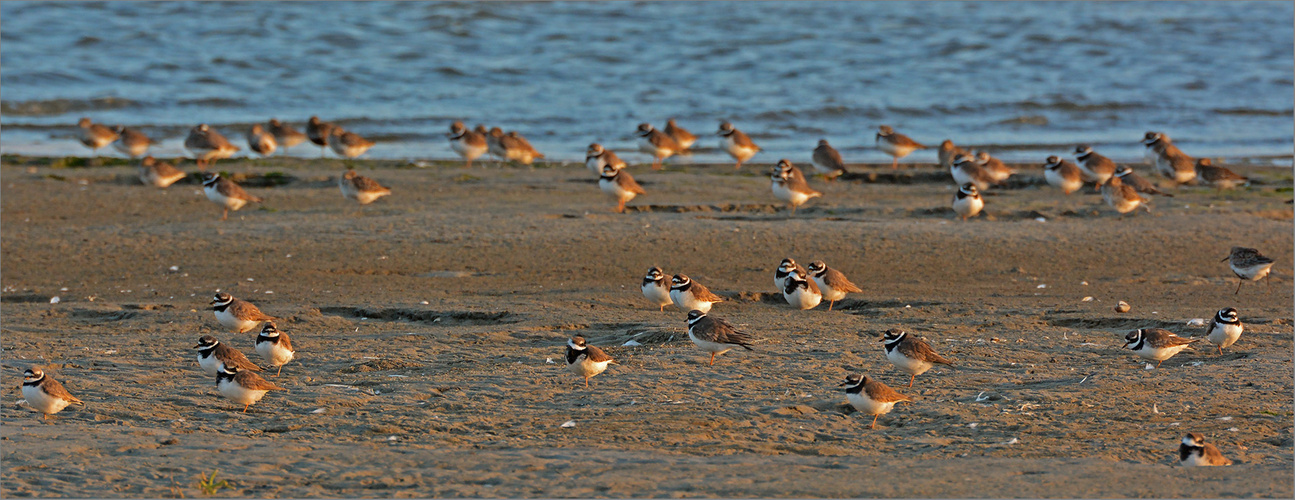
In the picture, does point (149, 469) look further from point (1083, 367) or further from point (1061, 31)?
point (1061, 31)

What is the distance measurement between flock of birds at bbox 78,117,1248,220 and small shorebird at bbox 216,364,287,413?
7230 mm

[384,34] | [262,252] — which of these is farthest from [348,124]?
[262,252]

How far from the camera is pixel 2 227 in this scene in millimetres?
13742

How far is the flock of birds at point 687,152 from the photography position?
15.1 metres

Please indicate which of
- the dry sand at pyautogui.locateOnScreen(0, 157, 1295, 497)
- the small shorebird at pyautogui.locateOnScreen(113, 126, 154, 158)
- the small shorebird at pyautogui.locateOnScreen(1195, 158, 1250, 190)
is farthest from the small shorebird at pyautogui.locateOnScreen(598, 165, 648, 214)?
the small shorebird at pyautogui.locateOnScreen(113, 126, 154, 158)

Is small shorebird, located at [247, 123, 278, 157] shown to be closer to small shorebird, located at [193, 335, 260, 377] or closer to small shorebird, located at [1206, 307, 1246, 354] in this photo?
small shorebird, located at [193, 335, 260, 377]

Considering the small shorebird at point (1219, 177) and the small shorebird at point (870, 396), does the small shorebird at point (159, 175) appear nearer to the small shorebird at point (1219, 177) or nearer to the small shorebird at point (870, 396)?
the small shorebird at point (870, 396)

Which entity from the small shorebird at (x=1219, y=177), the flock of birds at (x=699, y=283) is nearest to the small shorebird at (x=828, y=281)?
the flock of birds at (x=699, y=283)

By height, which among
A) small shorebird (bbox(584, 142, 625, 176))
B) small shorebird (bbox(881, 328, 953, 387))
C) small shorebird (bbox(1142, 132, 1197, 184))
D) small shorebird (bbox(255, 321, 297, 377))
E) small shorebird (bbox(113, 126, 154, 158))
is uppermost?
small shorebird (bbox(881, 328, 953, 387))

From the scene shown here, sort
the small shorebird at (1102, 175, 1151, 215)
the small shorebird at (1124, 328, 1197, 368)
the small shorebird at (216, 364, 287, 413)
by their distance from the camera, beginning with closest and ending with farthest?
the small shorebird at (216, 364, 287, 413)
the small shorebird at (1124, 328, 1197, 368)
the small shorebird at (1102, 175, 1151, 215)

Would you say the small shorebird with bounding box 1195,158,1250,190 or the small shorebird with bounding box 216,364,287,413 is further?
the small shorebird with bounding box 1195,158,1250,190

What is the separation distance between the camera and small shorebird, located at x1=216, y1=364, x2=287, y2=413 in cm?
776

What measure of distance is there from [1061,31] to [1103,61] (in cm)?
407

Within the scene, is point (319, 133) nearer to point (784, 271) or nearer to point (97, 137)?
point (97, 137)
